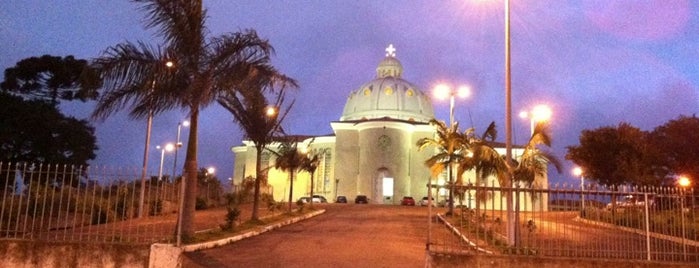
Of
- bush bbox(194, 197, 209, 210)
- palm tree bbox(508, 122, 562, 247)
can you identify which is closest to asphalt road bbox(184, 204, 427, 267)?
palm tree bbox(508, 122, 562, 247)

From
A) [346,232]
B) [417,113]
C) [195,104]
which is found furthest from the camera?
[417,113]

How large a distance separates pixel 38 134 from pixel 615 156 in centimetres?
3520

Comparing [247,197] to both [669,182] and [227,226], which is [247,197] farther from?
[669,182]

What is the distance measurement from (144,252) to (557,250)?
288 inches

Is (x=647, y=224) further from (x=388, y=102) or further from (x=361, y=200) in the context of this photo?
(x=388, y=102)

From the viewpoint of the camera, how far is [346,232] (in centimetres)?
2008

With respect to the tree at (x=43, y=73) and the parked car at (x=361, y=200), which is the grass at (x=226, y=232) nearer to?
the tree at (x=43, y=73)

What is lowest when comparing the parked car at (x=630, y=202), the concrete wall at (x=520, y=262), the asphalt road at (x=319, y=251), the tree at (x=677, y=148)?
the asphalt road at (x=319, y=251)

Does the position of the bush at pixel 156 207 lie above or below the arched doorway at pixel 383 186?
below

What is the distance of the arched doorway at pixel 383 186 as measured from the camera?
219ft

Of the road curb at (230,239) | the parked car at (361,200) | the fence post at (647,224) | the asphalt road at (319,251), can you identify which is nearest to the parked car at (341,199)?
the parked car at (361,200)

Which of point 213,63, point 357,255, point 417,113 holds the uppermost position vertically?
point 417,113

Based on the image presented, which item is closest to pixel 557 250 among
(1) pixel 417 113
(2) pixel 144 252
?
(2) pixel 144 252

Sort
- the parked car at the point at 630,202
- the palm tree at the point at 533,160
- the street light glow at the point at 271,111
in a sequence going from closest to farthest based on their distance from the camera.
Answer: the parked car at the point at 630,202
the palm tree at the point at 533,160
the street light glow at the point at 271,111
